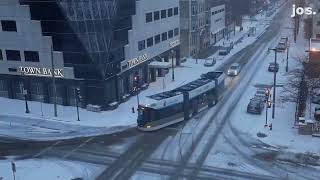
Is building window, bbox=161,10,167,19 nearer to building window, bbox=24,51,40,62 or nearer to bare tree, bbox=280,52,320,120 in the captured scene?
bare tree, bbox=280,52,320,120

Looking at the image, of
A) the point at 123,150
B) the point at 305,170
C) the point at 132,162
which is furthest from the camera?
the point at 123,150

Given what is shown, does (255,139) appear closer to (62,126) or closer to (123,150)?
(123,150)

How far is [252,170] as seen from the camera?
3912 cm

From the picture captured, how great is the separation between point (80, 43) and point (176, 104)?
14.4 meters

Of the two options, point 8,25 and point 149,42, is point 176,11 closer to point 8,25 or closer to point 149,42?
point 149,42

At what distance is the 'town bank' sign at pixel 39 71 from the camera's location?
190 feet

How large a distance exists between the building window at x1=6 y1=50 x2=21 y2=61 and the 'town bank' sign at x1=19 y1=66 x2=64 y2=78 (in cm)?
131

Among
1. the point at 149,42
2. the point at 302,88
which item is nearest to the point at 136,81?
the point at 149,42

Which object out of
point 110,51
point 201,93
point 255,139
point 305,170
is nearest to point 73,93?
point 110,51

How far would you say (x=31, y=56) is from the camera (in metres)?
59.0

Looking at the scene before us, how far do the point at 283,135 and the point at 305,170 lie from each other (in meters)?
8.49

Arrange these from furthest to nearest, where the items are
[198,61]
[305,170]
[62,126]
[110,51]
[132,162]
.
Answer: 1. [198,61]
2. [110,51]
3. [62,126]
4. [132,162]
5. [305,170]

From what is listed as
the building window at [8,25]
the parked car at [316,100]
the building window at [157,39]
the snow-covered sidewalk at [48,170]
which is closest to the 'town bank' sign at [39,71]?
the building window at [8,25]

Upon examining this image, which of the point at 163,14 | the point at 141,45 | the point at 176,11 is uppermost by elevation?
the point at 176,11
